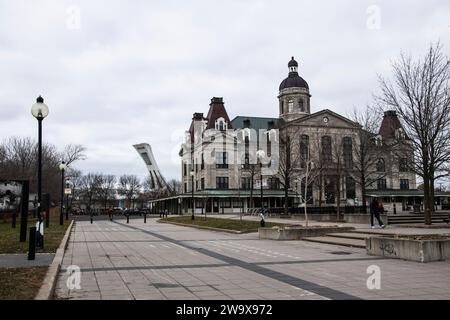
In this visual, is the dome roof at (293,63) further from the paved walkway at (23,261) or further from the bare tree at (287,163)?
the paved walkway at (23,261)

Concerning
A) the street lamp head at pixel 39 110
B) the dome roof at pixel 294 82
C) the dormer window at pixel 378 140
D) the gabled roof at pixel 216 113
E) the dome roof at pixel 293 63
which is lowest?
the street lamp head at pixel 39 110

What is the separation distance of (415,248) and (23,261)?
11.2 m

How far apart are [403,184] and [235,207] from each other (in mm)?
34301

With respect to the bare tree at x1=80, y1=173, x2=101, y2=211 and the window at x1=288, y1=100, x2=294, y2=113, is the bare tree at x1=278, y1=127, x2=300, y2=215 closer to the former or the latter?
the window at x1=288, y1=100, x2=294, y2=113

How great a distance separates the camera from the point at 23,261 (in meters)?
12.3

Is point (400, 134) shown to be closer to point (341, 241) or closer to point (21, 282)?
point (341, 241)

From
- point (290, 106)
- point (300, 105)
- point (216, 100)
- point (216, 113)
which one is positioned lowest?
point (216, 113)

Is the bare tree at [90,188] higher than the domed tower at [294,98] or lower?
lower

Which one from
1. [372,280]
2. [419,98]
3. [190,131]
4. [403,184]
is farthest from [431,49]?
[190,131]

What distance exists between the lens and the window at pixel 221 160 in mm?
79188

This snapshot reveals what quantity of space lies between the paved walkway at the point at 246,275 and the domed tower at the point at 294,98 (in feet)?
233

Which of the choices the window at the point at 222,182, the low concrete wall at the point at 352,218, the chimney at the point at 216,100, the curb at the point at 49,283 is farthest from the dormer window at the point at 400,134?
the chimney at the point at 216,100

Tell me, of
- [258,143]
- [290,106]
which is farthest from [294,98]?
[258,143]
